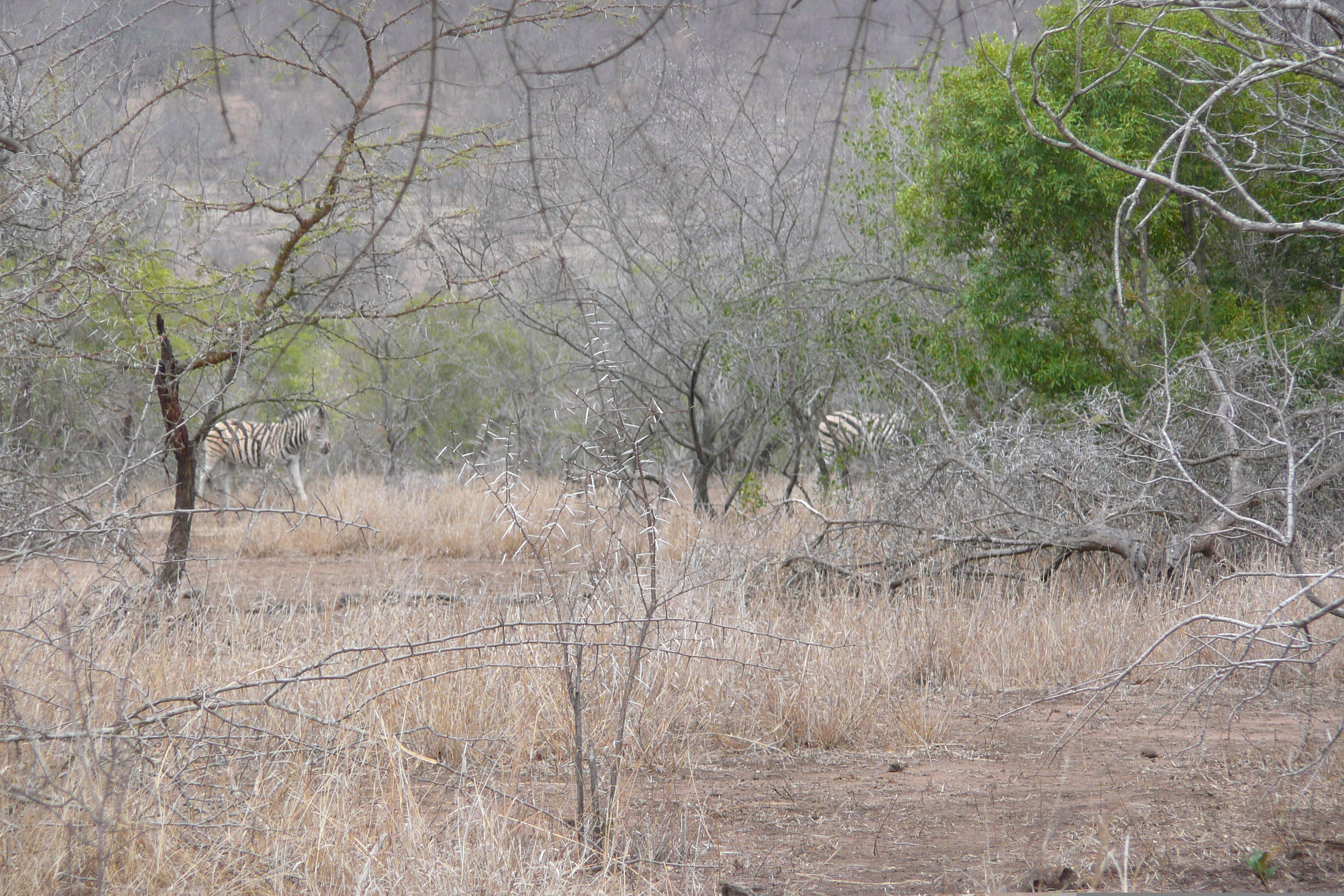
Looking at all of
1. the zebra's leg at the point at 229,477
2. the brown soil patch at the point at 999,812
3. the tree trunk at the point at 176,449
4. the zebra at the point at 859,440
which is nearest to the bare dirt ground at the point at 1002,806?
the brown soil patch at the point at 999,812

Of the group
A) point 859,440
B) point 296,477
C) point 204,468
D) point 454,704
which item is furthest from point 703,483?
point 204,468

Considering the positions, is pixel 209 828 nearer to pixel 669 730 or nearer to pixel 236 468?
pixel 669 730

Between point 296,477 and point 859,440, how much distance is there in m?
10.3

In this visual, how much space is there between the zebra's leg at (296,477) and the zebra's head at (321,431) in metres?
0.52

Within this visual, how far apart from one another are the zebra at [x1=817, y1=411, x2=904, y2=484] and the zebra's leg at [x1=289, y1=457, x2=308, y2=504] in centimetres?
841

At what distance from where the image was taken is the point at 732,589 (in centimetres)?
733

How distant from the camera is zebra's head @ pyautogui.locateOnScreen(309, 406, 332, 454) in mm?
18984

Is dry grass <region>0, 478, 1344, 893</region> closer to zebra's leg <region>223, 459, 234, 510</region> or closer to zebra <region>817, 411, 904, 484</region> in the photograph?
zebra <region>817, 411, 904, 484</region>

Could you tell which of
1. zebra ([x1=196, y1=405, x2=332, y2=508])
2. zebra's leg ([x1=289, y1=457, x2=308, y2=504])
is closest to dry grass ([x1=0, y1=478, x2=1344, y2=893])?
zebra's leg ([x1=289, y1=457, x2=308, y2=504])

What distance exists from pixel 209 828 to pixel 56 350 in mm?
4931

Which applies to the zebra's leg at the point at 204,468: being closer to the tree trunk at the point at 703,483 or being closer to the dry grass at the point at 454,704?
the tree trunk at the point at 703,483

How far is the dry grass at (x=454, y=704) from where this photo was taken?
10.3ft

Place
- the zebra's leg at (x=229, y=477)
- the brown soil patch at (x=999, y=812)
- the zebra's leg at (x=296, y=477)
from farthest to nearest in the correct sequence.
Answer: the zebra's leg at (x=229, y=477) → the zebra's leg at (x=296, y=477) → the brown soil patch at (x=999, y=812)

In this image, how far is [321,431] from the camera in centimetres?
1961
